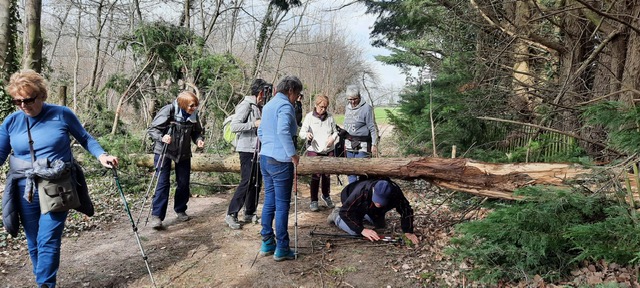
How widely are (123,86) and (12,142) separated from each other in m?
7.62

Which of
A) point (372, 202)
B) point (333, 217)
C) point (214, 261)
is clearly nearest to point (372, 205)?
point (372, 202)

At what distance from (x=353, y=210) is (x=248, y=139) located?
1.59 m

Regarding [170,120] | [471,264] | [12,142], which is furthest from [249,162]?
[471,264]

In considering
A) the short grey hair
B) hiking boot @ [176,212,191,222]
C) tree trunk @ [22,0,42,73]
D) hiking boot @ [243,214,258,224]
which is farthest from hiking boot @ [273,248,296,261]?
tree trunk @ [22,0,42,73]

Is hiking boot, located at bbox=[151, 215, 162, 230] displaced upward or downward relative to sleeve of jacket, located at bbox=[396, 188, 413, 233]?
downward

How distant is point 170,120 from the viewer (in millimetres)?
4965

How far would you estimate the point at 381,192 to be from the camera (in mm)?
4395

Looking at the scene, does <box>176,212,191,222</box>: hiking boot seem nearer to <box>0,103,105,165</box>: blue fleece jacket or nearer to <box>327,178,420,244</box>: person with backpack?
<box>327,178,420,244</box>: person with backpack

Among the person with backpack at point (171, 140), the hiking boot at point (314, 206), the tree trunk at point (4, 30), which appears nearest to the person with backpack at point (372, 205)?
the hiking boot at point (314, 206)

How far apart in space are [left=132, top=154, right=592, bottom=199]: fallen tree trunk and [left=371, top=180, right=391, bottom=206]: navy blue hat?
0.31 m

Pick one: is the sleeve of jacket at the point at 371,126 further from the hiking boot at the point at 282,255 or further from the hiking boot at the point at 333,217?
the hiking boot at the point at 282,255

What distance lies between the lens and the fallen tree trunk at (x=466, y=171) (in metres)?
3.84

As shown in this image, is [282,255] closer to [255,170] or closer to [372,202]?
[372,202]

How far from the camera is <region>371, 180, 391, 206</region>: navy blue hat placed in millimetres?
4395
